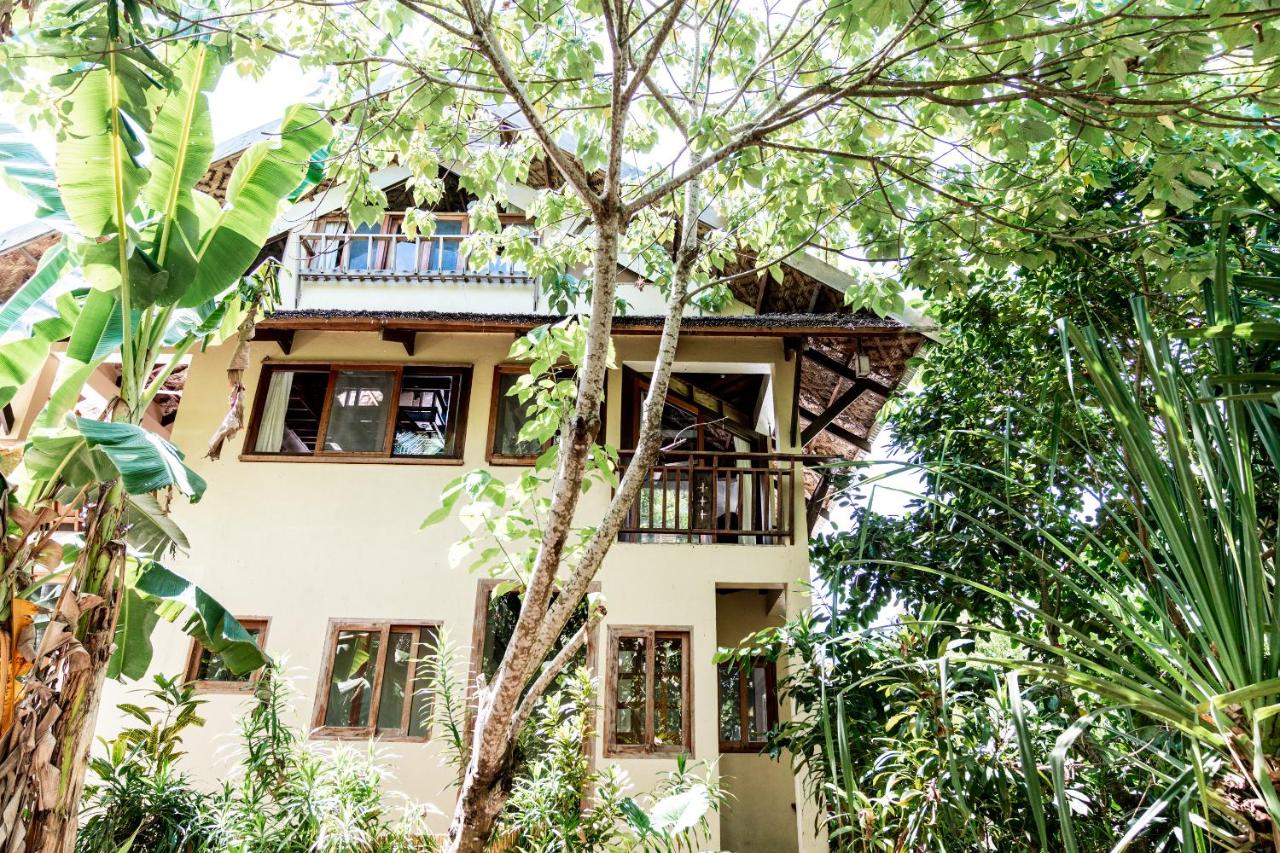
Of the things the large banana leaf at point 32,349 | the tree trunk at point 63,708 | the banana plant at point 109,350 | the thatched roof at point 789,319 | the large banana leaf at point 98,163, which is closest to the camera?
the tree trunk at point 63,708

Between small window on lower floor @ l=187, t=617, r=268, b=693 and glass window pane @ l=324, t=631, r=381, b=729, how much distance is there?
654mm

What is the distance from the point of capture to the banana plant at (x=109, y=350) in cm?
313

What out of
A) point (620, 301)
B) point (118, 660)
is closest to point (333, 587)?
point (118, 660)

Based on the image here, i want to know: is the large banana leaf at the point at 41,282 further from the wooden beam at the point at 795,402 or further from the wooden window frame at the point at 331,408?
the wooden beam at the point at 795,402

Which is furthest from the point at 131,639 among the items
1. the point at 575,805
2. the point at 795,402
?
the point at 795,402

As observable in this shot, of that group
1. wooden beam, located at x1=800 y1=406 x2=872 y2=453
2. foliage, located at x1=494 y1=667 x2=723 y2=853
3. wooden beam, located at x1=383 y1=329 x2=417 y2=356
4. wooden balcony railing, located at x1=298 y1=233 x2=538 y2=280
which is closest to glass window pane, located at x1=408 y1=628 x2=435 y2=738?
foliage, located at x1=494 y1=667 x2=723 y2=853

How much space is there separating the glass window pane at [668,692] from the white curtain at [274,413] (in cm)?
439

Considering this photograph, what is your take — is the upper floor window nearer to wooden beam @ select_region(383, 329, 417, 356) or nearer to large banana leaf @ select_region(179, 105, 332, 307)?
wooden beam @ select_region(383, 329, 417, 356)

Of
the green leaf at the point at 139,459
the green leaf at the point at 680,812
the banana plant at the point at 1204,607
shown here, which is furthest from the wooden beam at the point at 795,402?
the banana plant at the point at 1204,607

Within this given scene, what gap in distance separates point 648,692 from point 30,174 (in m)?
5.74

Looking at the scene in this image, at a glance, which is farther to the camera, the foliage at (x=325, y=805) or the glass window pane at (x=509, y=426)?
the glass window pane at (x=509, y=426)

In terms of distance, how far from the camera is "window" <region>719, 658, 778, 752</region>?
26.8 feet

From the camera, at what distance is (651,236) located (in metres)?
6.60

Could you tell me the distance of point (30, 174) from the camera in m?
4.38
